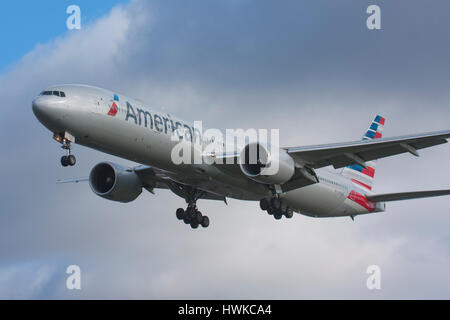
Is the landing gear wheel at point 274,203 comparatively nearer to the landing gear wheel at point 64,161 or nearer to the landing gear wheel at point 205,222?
the landing gear wheel at point 205,222

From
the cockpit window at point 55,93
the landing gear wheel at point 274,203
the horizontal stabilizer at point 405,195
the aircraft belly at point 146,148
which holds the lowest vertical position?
the landing gear wheel at point 274,203

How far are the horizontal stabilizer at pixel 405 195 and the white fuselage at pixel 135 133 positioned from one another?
5.27 metres

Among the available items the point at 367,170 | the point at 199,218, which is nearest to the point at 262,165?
the point at 199,218

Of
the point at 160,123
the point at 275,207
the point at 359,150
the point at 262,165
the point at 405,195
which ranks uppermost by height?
the point at 160,123

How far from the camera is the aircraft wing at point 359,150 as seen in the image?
38188 mm

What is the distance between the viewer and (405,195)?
1778 inches

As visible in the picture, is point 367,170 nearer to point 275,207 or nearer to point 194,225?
point 275,207

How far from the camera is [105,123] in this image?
119ft

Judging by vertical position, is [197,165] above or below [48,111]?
below

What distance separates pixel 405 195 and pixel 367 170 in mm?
6898

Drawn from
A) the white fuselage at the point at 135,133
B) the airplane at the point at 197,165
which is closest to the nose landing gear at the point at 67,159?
the airplane at the point at 197,165
